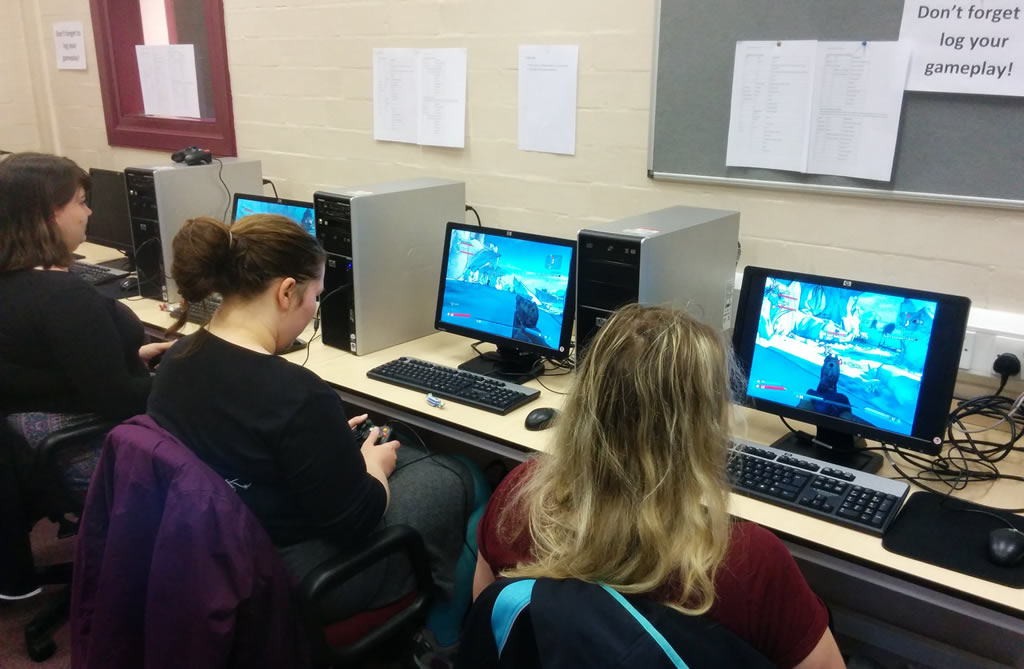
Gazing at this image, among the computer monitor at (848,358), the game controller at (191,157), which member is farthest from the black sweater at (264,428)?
the game controller at (191,157)

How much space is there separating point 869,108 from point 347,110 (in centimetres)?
186

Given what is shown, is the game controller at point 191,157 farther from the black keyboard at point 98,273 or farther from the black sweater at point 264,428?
the black sweater at point 264,428

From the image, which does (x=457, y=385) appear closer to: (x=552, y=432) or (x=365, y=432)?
(x=365, y=432)

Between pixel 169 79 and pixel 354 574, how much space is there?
2.94 metres

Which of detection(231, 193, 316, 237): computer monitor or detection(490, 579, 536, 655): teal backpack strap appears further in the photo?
detection(231, 193, 316, 237): computer monitor

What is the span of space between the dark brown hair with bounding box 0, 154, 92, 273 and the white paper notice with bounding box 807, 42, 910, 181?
1988mm

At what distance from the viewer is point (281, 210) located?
2.67m

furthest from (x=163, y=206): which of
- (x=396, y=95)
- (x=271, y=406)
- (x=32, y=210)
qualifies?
(x=271, y=406)

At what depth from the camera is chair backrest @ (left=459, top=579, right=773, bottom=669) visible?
2.75 feet

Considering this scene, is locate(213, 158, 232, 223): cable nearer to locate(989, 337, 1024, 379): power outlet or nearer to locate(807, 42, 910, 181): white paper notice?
locate(807, 42, 910, 181): white paper notice

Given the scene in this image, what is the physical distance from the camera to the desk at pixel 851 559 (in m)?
1.30

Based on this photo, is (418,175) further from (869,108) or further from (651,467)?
(651,467)

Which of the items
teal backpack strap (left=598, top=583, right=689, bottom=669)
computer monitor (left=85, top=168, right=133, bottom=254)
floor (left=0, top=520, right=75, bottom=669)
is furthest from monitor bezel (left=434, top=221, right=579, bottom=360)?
computer monitor (left=85, top=168, right=133, bottom=254)

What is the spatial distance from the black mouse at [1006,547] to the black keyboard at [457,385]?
104cm
